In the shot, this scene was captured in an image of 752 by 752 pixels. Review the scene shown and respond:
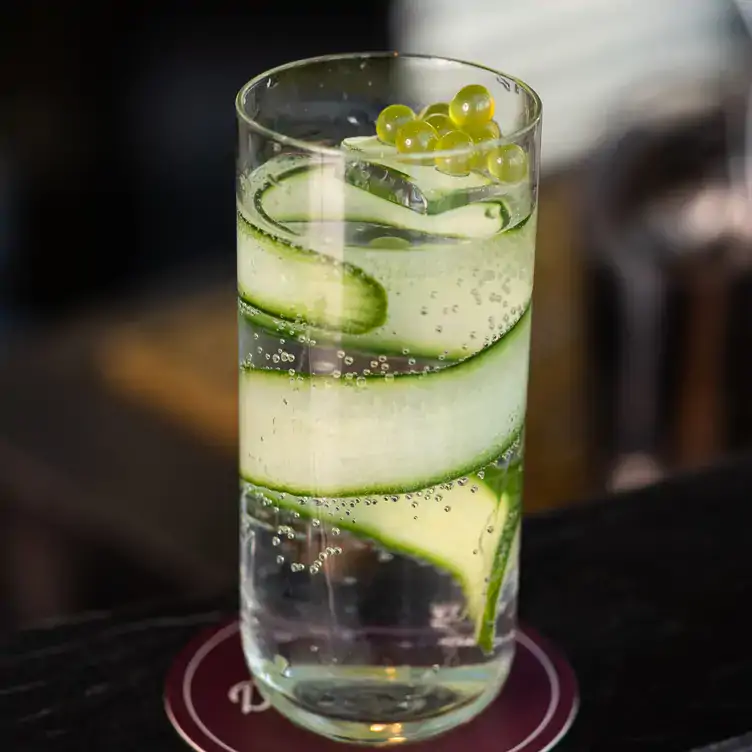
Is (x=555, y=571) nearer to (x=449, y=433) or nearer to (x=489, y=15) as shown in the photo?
(x=449, y=433)

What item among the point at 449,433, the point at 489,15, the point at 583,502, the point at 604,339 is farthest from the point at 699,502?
the point at 489,15

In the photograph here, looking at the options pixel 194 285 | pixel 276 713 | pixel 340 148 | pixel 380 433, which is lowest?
pixel 194 285

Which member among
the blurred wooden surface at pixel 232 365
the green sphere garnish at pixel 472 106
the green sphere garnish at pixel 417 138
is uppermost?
the green sphere garnish at pixel 472 106

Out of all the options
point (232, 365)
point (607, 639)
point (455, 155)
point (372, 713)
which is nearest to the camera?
point (455, 155)

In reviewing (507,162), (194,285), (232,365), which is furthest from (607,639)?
(194,285)

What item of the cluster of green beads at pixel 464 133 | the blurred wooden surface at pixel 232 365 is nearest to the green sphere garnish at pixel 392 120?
the cluster of green beads at pixel 464 133

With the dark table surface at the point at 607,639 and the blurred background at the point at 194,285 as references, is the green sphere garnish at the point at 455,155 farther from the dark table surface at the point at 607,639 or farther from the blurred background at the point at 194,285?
the blurred background at the point at 194,285

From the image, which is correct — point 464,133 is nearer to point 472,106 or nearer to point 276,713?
point 472,106
